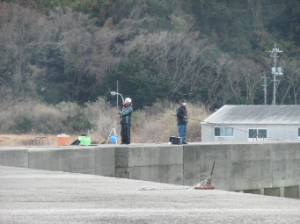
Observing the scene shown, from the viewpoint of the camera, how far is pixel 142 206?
6047mm

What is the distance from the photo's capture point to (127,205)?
6.12 metres

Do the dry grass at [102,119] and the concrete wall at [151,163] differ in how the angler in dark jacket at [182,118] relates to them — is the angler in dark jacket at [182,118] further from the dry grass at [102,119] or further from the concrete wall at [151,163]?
the dry grass at [102,119]

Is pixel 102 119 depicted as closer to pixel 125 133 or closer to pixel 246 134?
pixel 246 134

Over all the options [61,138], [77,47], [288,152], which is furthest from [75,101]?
[288,152]

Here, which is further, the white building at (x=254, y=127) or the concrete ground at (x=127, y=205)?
the white building at (x=254, y=127)

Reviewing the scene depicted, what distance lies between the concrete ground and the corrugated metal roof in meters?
34.2

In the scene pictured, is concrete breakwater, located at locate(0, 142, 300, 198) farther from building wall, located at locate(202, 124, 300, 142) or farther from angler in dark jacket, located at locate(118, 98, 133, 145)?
building wall, located at locate(202, 124, 300, 142)

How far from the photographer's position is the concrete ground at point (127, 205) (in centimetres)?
527

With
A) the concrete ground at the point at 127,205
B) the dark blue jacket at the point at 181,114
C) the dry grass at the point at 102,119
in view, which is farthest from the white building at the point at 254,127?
the concrete ground at the point at 127,205

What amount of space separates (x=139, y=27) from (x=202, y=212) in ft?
186

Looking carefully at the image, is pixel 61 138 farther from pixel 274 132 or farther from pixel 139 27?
pixel 139 27

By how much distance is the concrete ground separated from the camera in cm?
527

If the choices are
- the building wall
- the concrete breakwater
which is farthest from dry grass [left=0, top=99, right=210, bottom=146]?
the concrete breakwater

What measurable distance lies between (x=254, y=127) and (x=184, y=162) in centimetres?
2632
